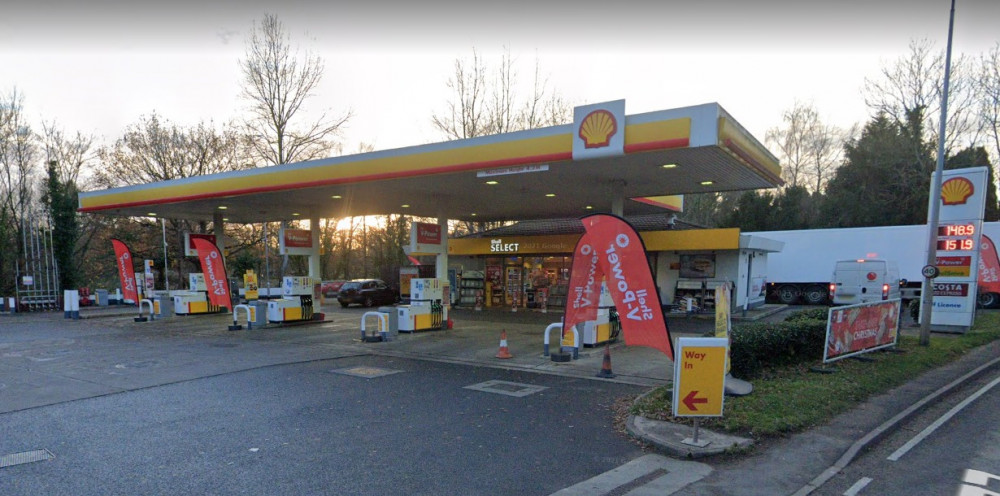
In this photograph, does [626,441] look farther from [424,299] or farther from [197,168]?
[197,168]

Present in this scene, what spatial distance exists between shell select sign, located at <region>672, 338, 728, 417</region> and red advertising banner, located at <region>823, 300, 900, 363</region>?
487 cm

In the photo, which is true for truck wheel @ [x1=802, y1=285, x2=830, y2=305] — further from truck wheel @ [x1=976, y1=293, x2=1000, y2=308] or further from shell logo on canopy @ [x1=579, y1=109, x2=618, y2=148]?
shell logo on canopy @ [x1=579, y1=109, x2=618, y2=148]

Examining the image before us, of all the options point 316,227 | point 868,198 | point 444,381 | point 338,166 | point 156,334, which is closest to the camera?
point 444,381

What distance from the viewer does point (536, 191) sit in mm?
15547

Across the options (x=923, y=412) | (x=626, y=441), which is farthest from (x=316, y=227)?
(x=923, y=412)

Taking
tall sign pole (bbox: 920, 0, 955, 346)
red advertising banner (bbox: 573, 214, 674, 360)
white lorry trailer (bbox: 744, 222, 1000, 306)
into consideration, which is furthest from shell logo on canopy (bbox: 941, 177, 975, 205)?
red advertising banner (bbox: 573, 214, 674, 360)

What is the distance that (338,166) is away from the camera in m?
13.5

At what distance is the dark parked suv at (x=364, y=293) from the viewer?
26.3 meters

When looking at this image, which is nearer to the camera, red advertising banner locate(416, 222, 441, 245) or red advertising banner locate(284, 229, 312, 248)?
red advertising banner locate(416, 222, 441, 245)

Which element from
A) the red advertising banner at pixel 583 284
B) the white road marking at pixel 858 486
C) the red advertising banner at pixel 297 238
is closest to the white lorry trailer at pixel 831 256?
the red advertising banner at pixel 583 284

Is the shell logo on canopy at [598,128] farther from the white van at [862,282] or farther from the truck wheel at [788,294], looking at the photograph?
the truck wheel at [788,294]

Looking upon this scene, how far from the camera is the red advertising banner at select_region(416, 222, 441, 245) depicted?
50.9 ft

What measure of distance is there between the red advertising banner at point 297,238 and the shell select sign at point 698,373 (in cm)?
1531

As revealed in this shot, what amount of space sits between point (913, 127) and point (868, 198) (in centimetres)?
497
